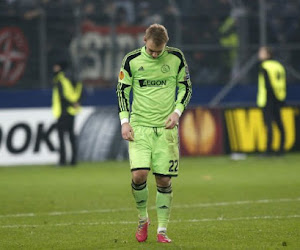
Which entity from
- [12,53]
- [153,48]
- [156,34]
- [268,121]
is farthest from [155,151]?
[12,53]

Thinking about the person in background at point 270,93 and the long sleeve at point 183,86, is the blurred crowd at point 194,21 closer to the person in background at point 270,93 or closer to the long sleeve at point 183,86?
the person in background at point 270,93

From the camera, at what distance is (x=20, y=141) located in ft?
65.6

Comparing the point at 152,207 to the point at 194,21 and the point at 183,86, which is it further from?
the point at 194,21

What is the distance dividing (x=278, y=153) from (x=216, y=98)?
270 cm

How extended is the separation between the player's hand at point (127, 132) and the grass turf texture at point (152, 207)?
37.8 inches

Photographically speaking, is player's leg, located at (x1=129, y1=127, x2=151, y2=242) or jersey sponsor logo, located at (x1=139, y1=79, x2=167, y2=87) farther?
jersey sponsor logo, located at (x1=139, y1=79, x2=167, y2=87)

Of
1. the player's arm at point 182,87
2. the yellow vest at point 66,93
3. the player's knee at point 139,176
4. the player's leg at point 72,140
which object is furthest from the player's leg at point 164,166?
the yellow vest at point 66,93

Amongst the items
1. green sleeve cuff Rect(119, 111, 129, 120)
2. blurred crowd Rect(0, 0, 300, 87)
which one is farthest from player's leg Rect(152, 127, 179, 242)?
blurred crowd Rect(0, 0, 300, 87)

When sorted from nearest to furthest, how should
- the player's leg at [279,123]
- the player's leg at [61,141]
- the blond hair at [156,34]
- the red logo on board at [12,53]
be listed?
the blond hair at [156,34] → the player's leg at [61,141] → the player's leg at [279,123] → the red logo on board at [12,53]

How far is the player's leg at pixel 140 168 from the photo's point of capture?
8938 mm

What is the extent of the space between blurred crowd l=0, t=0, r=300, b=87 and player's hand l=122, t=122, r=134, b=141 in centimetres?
1379

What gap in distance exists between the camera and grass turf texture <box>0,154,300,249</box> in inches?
364

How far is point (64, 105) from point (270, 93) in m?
4.31

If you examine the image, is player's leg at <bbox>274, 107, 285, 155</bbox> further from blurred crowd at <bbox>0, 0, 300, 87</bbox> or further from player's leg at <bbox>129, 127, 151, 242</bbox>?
player's leg at <bbox>129, 127, 151, 242</bbox>
